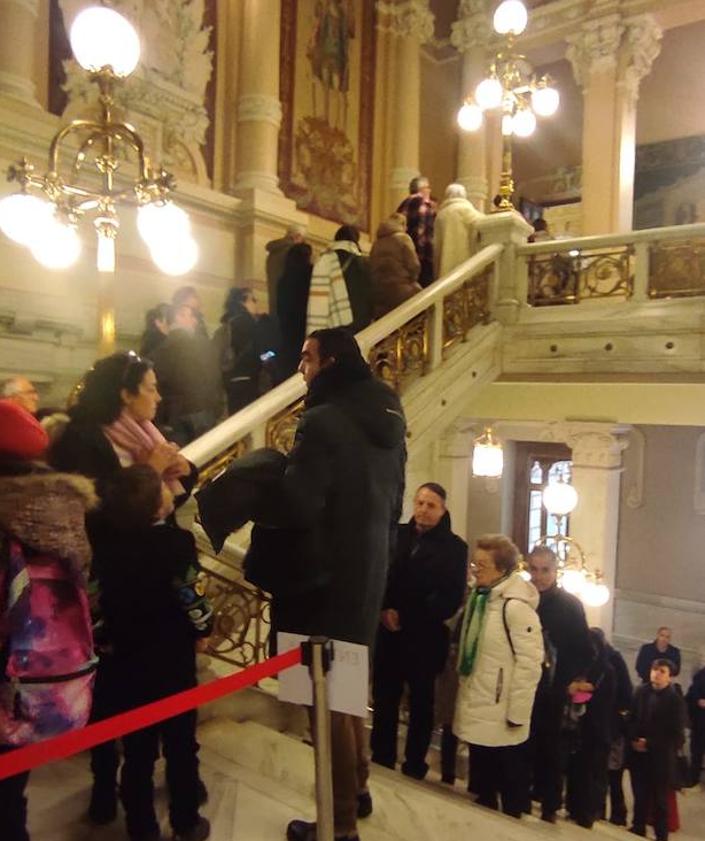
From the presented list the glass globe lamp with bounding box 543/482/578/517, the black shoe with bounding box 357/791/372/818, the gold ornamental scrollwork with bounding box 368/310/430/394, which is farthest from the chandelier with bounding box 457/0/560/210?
the black shoe with bounding box 357/791/372/818

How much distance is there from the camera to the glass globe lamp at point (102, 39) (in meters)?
3.62

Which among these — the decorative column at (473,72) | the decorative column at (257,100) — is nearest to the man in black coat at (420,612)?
the decorative column at (257,100)

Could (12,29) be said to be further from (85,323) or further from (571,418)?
(571,418)

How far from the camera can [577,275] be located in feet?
23.9

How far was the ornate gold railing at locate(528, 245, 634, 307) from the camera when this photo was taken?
7105mm

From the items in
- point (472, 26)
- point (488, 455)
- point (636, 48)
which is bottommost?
point (488, 455)

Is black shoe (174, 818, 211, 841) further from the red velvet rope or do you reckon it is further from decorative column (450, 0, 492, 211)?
decorative column (450, 0, 492, 211)

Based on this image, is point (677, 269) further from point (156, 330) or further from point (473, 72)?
point (473, 72)

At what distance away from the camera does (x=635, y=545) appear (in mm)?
12609

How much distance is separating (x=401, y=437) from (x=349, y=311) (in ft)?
11.1

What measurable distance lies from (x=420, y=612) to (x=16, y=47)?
5930mm

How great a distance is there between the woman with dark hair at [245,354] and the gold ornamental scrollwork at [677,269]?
350cm

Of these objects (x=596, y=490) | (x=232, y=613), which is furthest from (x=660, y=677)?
(x=232, y=613)

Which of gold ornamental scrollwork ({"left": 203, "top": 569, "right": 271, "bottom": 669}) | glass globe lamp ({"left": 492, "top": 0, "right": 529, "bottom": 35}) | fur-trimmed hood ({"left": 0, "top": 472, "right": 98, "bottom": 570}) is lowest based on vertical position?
gold ornamental scrollwork ({"left": 203, "top": 569, "right": 271, "bottom": 669})
